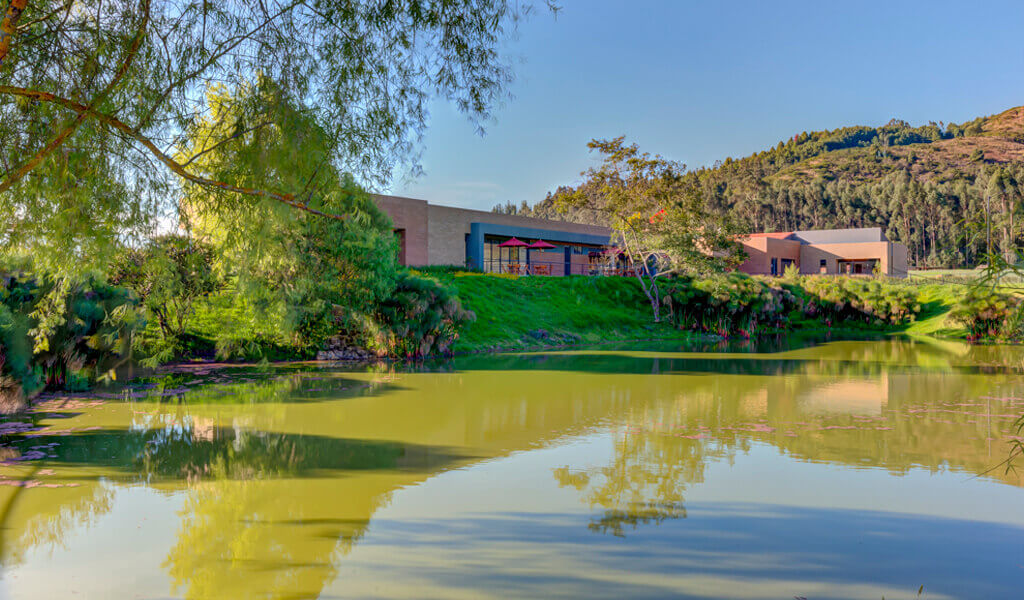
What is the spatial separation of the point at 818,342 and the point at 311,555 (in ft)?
77.0

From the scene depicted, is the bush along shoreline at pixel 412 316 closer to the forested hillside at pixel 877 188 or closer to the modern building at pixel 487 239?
the modern building at pixel 487 239

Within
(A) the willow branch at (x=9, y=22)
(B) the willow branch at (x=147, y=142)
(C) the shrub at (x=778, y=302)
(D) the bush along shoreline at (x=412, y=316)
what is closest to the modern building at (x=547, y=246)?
(D) the bush along shoreline at (x=412, y=316)

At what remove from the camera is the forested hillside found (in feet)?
238

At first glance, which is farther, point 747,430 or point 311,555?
point 747,430

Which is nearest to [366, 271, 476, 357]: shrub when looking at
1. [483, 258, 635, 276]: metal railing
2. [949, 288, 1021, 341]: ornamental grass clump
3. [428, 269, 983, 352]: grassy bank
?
[428, 269, 983, 352]: grassy bank

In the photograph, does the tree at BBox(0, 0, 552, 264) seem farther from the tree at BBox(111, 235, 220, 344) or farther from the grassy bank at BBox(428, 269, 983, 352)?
the grassy bank at BBox(428, 269, 983, 352)

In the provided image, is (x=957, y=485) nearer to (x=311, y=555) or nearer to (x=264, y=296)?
(x=311, y=555)

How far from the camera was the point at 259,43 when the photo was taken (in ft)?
18.5

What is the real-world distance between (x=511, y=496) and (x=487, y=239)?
3219 cm

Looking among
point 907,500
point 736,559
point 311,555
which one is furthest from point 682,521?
point 311,555

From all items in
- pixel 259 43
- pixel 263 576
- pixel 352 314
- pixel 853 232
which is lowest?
pixel 263 576

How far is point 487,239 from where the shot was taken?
37.8m

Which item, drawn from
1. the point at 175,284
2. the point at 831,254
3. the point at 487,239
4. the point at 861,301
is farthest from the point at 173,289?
the point at 831,254

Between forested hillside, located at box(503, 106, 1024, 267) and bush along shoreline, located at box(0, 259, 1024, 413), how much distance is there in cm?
499
